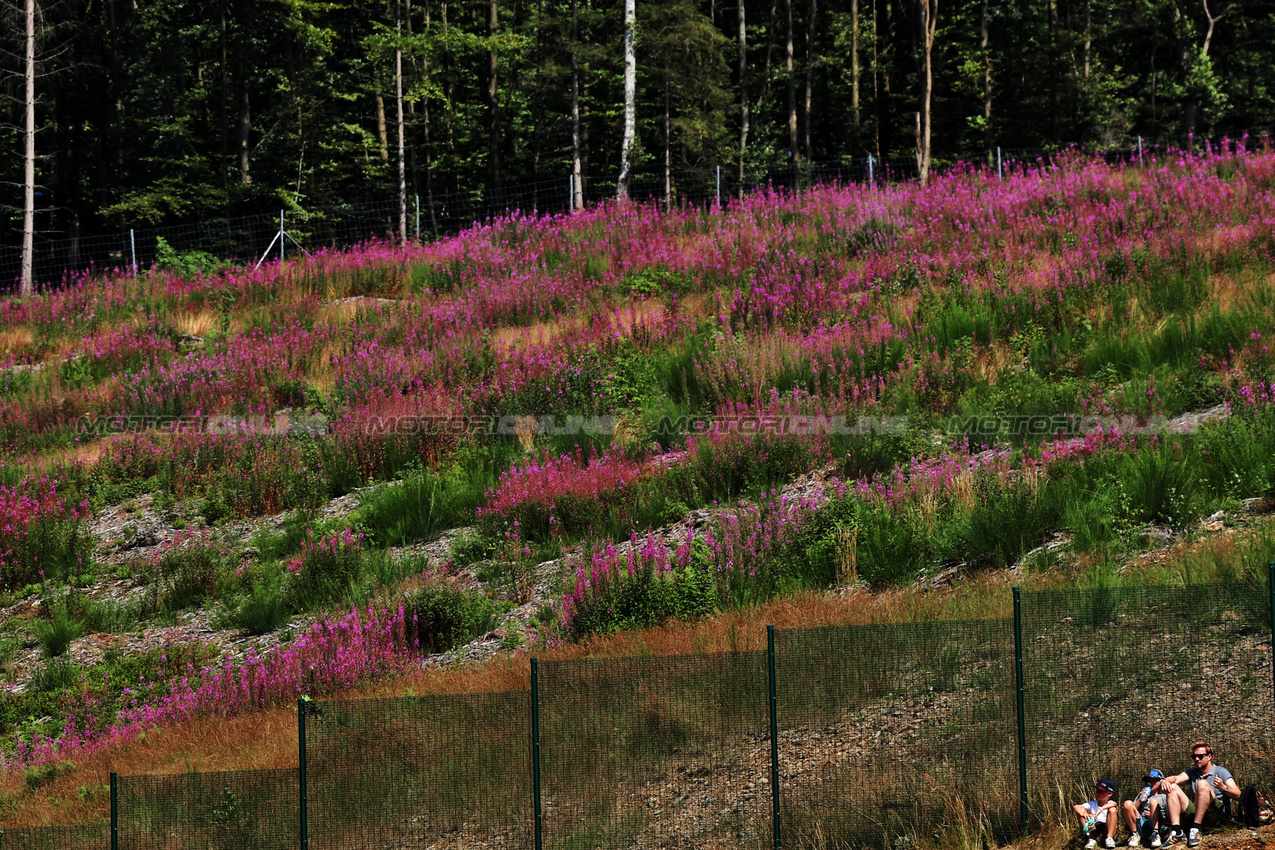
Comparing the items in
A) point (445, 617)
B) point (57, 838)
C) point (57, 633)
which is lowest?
point (57, 838)

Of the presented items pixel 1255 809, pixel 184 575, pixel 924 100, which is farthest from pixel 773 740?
pixel 924 100

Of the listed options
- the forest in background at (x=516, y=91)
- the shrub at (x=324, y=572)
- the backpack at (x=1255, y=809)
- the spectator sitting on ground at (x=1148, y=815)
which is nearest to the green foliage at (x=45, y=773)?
the shrub at (x=324, y=572)

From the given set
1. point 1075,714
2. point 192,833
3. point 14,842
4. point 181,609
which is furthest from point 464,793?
point 181,609

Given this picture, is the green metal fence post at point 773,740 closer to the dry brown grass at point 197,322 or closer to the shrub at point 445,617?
the shrub at point 445,617

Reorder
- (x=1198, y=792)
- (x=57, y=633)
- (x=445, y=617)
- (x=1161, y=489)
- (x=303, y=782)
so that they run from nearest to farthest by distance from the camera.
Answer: (x=1198, y=792)
(x=303, y=782)
(x=1161, y=489)
(x=445, y=617)
(x=57, y=633)

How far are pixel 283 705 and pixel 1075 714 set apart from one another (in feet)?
20.4

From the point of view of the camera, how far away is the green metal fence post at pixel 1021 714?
7164 millimetres

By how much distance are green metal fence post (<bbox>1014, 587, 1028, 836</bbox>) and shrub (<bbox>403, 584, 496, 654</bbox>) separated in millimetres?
4836

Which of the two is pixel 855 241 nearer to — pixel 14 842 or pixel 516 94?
pixel 14 842

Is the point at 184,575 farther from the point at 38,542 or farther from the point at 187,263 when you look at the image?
the point at 187,263

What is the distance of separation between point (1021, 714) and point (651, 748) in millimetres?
2558

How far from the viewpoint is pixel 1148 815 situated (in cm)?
688

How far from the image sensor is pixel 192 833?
7.58 meters

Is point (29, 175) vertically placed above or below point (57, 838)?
above
